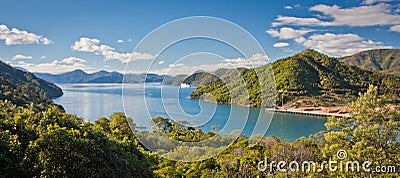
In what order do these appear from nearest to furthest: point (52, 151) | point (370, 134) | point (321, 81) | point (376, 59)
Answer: point (52, 151) < point (370, 134) < point (321, 81) < point (376, 59)

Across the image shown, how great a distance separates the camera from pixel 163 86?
6.26 m

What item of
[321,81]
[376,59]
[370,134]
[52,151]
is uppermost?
[376,59]

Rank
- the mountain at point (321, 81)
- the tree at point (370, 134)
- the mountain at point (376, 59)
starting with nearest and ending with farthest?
the tree at point (370, 134)
the mountain at point (321, 81)
the mountain at point (376, 59)

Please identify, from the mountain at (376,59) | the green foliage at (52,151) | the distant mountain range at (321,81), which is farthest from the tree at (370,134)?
the mountain at (376,59)

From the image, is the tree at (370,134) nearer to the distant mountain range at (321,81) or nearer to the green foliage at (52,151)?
the green foliage at (52,151)

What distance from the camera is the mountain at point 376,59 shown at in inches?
6147

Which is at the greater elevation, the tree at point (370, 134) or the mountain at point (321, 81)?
the mountain at point (321, 81)

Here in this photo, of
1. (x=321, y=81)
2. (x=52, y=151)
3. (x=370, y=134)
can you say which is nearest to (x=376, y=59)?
(x=321, y=81)

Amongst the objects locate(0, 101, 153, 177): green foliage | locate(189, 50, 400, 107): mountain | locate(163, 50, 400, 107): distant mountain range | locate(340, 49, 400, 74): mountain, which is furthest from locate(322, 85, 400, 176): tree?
locate(340, 49, 400, 74): mountain

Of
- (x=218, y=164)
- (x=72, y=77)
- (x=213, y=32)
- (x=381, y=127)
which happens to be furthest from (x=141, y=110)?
(x=72, y=77)

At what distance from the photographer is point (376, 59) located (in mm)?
166250

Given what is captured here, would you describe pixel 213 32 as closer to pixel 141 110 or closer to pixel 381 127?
pixel 141 110

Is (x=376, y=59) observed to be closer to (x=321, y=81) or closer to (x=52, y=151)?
(x=321, y=81)

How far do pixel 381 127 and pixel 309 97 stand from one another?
59.5m
